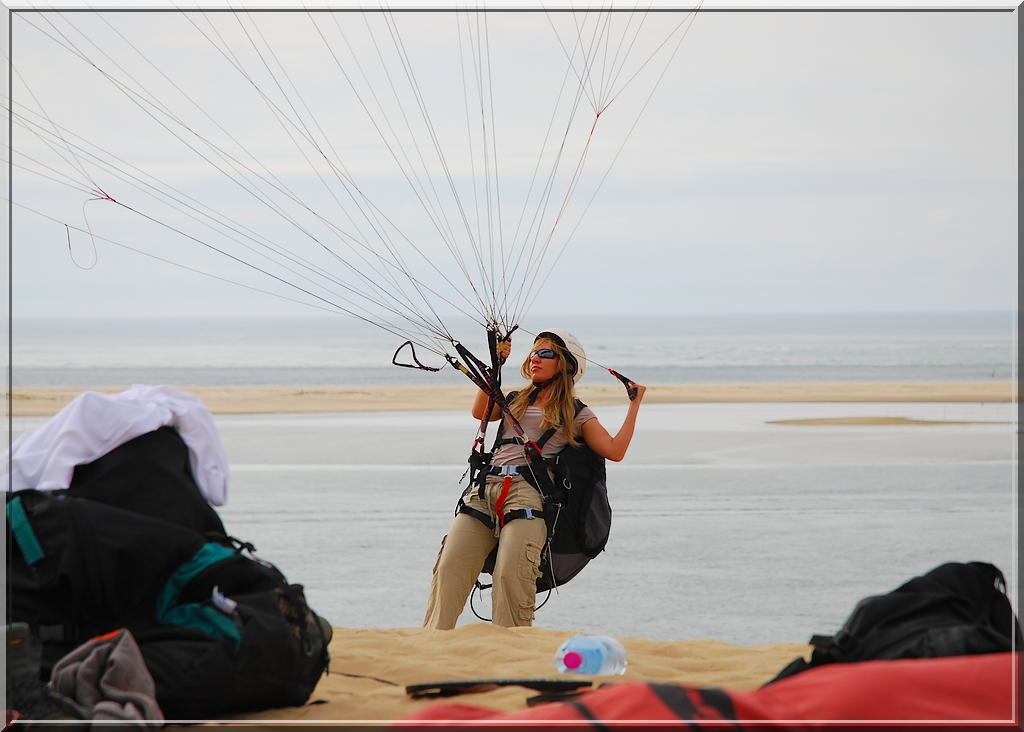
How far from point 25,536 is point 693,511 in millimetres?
6114

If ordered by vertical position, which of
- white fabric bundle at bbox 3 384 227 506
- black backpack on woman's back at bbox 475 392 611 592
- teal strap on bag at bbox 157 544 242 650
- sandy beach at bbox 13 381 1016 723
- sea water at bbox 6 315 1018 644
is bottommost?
sea water at bbox 6 315 1018 644

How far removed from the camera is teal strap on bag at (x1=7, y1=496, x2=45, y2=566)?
214 cm

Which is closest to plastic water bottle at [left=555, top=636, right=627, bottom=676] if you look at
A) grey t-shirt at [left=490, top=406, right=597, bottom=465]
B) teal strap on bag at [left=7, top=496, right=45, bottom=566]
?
grey t-shirt at [left=490, top=406, right=597, bottom=465]

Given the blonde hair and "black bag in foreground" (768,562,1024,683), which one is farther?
the blonde hair

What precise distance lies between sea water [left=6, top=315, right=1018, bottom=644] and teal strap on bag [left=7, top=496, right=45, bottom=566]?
2.52 m

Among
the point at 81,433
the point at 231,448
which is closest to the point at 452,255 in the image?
the point at 81,433

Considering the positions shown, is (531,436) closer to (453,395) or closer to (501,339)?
(501,339)

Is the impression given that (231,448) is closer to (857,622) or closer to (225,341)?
(857,622)

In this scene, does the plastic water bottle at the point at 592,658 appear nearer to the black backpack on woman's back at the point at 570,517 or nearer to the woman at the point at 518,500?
the woman at the point at 518,500

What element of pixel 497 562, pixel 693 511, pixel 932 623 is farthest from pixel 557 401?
pixel 693 511

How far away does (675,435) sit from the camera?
1361cm

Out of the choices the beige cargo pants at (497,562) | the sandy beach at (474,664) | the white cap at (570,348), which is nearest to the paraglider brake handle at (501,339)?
the white cap at (570,348)

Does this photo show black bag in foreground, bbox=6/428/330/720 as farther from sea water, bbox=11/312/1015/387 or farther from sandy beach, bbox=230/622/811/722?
sea water, bbox=11/312/1015/387

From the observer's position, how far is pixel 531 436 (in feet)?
13.9
